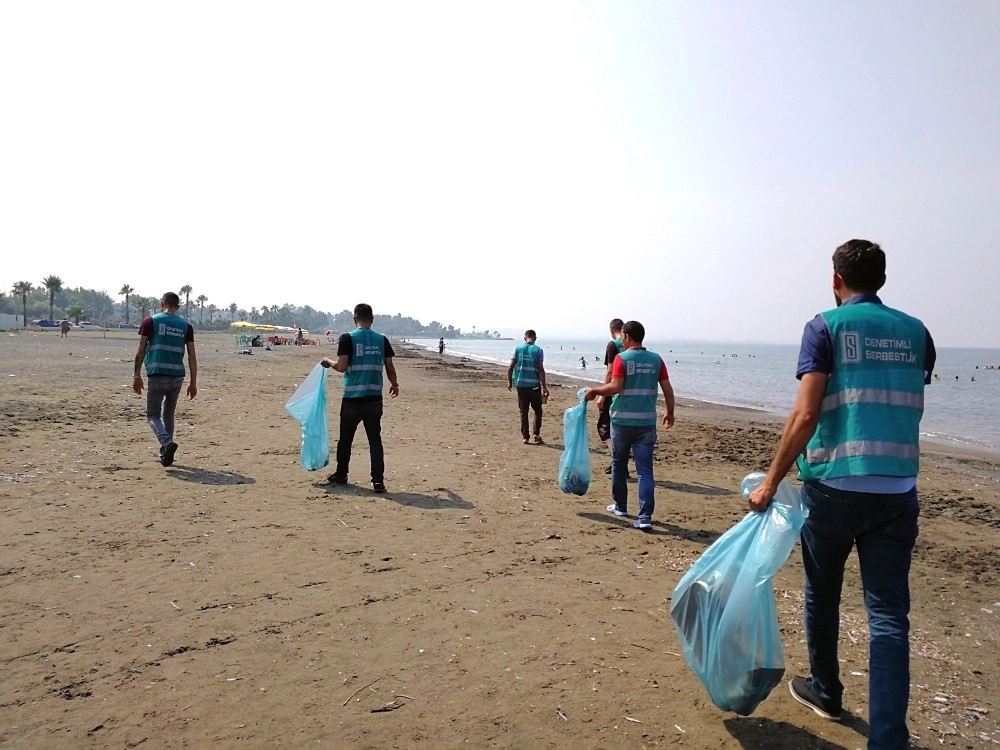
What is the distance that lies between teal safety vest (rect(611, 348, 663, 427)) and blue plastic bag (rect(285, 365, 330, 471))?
3273 mm

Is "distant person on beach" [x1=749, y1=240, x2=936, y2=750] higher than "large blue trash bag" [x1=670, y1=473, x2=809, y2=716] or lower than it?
higher

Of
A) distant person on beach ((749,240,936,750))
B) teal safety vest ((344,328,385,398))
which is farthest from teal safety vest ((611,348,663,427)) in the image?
distant person on beach ((749,240,936,750))

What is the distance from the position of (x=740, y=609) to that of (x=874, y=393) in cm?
102

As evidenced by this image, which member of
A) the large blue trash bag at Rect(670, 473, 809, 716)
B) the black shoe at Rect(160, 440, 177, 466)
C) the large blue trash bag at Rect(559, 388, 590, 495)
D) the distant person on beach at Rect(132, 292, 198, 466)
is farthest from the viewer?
the distant person on beach at Rect(132, 292, 198, 466)

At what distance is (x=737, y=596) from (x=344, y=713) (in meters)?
1.75

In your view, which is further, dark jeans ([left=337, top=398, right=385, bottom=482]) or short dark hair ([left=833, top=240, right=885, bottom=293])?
dark jeans ([left=337, top=398, right=385, bottom=482])

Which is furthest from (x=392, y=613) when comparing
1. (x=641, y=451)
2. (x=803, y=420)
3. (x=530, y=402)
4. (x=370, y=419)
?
(x=530, y=402)

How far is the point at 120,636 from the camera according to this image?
346 cm

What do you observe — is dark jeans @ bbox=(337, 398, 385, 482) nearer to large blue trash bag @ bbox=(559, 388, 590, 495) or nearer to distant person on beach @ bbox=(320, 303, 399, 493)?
distant person on beach @ bbox=(320, 303, 399, 493)

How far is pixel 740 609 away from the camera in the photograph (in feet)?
8.84

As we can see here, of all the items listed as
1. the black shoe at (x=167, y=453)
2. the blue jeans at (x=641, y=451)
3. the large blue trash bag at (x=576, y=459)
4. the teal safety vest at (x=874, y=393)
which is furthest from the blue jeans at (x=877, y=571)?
the black shoe at (x=167, y=453)

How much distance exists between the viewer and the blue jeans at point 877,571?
2.46 m

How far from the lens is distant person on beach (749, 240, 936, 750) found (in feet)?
8.26

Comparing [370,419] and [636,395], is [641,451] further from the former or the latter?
[370,419]
